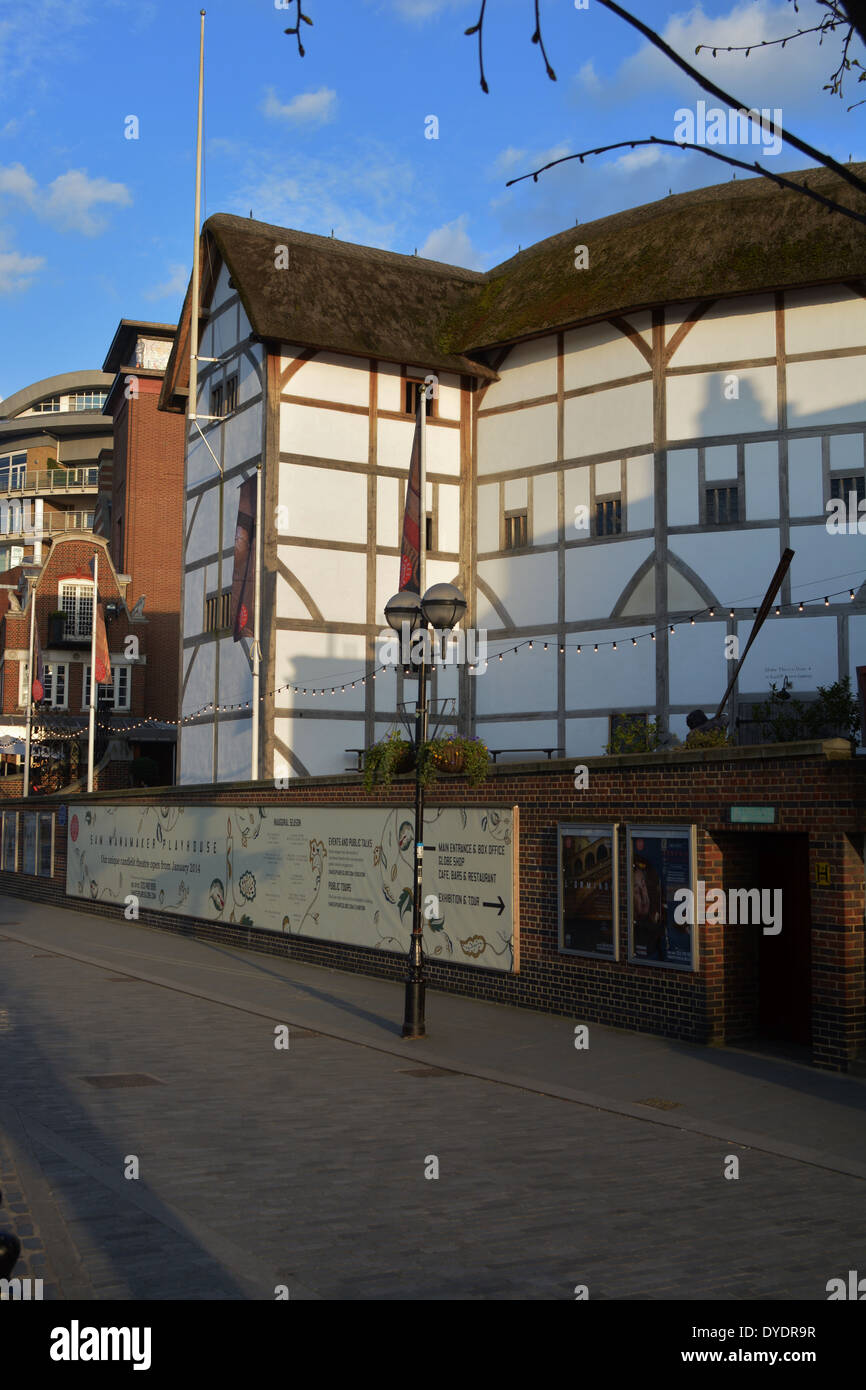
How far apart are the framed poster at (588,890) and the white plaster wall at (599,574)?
12.2 metres

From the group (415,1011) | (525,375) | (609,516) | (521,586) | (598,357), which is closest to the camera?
(415,1011)

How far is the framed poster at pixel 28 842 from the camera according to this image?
31.6 meters

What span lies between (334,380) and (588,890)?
17.3m

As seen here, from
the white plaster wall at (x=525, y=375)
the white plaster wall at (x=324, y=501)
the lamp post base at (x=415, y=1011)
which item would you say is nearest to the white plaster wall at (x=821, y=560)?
the white plaster wall at (x=525, y=375)

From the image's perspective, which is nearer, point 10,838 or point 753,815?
point 753,815

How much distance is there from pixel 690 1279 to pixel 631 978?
7.00 m

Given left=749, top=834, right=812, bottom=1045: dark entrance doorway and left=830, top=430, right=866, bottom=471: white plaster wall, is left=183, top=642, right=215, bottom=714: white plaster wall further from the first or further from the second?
left=749, top=834, right=812, bottom=1045: dark entrance doorway

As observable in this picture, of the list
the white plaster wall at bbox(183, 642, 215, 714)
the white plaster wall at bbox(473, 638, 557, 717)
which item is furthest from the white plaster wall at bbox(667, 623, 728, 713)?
the white plaster wall at bbox(183, 642, 215, 714)

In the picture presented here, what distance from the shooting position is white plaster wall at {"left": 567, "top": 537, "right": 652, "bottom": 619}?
82.4 ft

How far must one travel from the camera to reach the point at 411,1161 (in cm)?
809

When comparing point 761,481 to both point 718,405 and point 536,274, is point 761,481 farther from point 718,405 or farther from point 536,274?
point 536,274

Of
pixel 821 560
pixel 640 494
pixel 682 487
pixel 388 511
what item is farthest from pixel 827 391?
pixel 388 511
